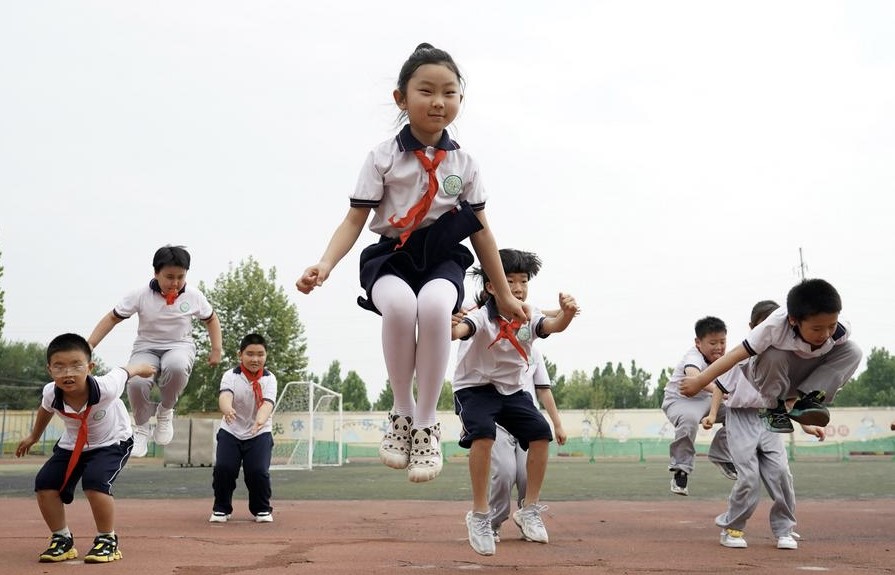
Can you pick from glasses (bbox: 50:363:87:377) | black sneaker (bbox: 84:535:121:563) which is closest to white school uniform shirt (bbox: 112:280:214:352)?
glasses (bbox: 50:363:87:377)

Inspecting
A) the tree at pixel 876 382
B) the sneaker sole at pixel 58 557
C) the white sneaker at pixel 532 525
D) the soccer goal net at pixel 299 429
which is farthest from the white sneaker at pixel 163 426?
the tree at pixel 876 382

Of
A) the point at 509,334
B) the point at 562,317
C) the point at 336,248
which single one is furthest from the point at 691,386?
the point at 336,248

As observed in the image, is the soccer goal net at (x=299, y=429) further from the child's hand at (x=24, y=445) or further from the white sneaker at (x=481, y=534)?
the white sneaker at (x=481, y=534)

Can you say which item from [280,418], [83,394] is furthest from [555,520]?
[280,418]

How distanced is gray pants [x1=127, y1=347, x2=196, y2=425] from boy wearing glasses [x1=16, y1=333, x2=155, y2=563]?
7.32ft

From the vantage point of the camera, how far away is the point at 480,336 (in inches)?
275

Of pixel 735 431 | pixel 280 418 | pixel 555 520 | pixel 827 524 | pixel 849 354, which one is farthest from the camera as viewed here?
pixel 280 418

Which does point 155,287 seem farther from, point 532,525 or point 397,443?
point 397,443

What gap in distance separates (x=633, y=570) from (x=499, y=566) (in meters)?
0.92

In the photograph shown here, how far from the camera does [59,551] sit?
22.7 feet

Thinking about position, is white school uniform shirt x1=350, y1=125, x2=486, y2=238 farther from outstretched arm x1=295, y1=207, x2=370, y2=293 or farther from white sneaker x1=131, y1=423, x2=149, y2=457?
white sneaker x1=131, y1=423, x2=149, y2=457

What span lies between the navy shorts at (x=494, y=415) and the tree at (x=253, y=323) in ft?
131

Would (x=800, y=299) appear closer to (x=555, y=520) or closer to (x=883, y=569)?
(x=883, y=569)

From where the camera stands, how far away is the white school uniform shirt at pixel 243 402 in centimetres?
1152
